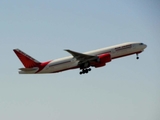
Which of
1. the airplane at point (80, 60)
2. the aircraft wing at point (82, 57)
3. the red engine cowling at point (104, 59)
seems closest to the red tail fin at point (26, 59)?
the airplane at point (80, 60)

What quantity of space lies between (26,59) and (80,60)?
11.2 m

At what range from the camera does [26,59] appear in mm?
74938

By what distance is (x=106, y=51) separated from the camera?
7344cm

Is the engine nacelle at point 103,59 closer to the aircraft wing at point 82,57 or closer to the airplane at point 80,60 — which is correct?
the airplane at point 80,60

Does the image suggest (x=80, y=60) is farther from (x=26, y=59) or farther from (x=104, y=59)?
(x=26, y=59)

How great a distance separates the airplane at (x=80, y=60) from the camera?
72.6 meters

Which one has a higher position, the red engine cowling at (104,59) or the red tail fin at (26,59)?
the red tail fin at (26,59)

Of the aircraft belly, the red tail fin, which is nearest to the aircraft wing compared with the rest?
the aircraft belly

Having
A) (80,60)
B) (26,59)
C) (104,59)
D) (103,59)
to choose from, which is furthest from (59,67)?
(104,59)

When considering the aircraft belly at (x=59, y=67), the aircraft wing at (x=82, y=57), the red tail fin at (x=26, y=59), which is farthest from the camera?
the red tail fin at (x=26, y=59)

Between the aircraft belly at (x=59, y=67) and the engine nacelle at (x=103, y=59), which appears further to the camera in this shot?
the aircraft belly at (x=59, y=67)

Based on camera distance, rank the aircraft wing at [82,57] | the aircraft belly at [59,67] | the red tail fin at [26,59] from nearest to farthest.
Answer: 1. the aircraft wing at [82,57]
2. the aircraft belly at [59,67]
3. the red tail fin at [26,59]

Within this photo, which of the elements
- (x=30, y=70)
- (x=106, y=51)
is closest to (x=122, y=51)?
(x=106, y=51)

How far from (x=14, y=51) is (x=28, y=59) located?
380 cm
